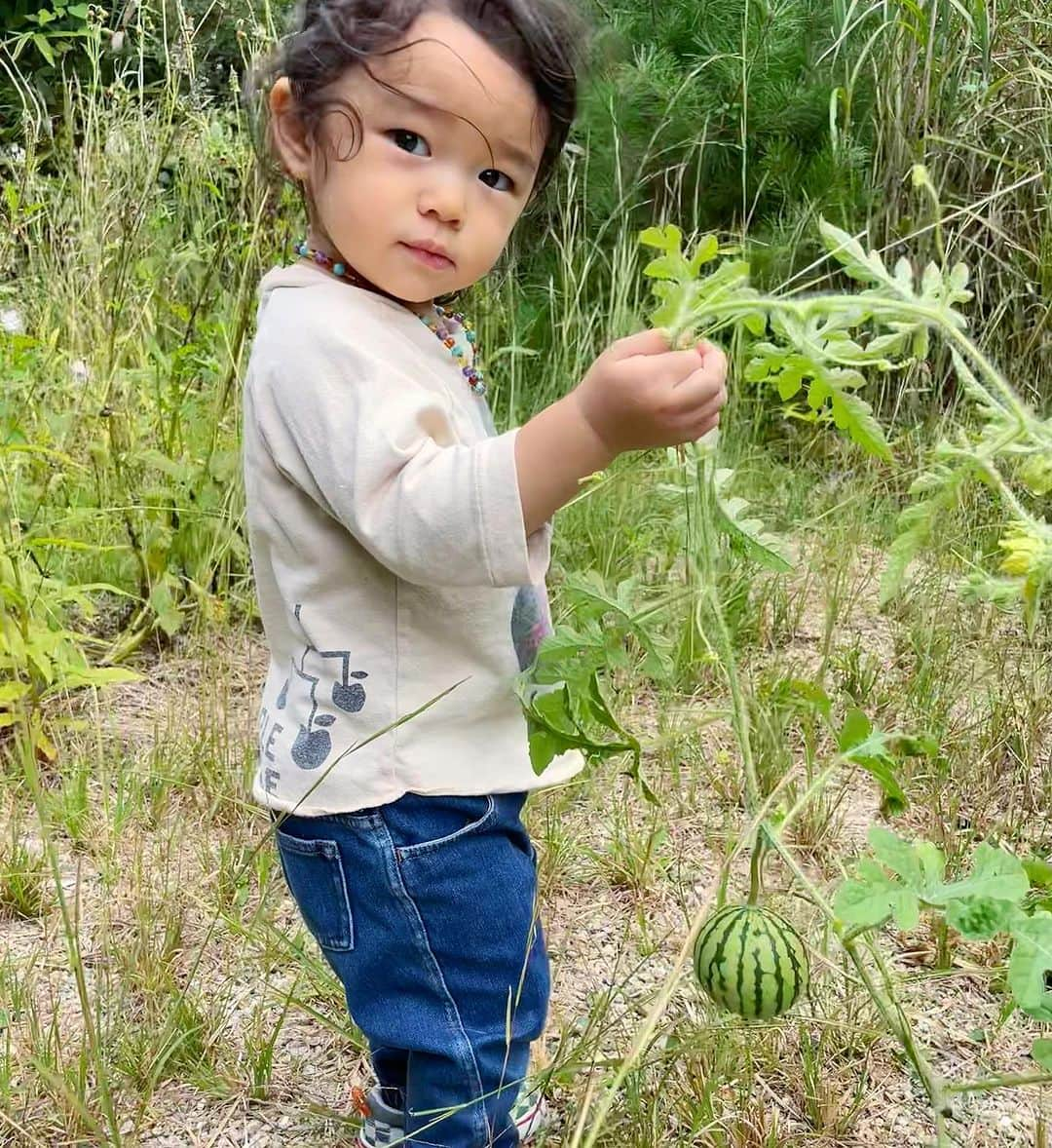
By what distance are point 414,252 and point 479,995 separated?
2.34 ft

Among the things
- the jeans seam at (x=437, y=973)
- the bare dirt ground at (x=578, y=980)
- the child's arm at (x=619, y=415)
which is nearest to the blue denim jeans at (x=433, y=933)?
the jeans seam at (x=437, y=973)

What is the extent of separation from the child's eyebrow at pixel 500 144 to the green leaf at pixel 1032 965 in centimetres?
78

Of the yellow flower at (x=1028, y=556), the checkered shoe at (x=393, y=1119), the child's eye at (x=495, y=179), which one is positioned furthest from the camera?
the checkered shoe at (x=393, y=1119)

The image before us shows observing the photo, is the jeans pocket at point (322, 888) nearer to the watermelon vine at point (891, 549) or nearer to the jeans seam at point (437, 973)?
the jeans seam at point (437, 973)

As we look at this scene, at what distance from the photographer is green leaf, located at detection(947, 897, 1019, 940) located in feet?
2.95

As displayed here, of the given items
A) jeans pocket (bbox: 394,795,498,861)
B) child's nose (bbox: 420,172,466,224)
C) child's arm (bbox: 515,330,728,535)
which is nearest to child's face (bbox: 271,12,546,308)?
child's nose (bbox: 420,172,466,224)

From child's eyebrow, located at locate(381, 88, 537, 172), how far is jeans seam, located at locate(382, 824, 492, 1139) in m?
0.63

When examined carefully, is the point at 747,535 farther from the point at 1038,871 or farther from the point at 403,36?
the point at 403,36

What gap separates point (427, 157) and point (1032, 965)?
0.82 meters

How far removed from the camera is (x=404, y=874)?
1.19m

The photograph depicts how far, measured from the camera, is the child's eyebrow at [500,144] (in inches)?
43.9

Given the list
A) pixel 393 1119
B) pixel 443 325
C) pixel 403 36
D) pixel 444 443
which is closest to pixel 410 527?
pixel 444 443

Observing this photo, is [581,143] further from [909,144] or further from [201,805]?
[201,805]

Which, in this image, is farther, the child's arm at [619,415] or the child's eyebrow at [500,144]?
the child's eyebrow at [500,144]
